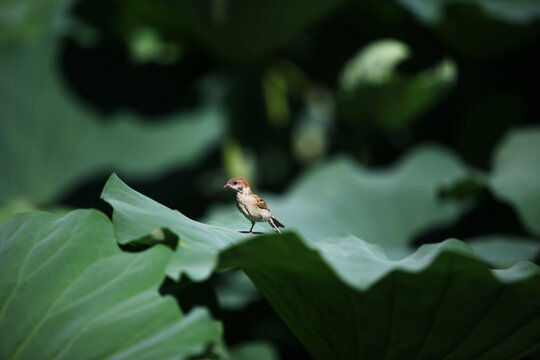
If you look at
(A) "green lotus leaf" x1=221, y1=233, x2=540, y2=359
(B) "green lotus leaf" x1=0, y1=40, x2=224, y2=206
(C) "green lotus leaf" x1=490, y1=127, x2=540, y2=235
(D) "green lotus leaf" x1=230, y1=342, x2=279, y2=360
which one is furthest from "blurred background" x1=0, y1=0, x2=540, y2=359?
(A) "green lotus leaf" x1=221, y1=233, x2=540, y2=359

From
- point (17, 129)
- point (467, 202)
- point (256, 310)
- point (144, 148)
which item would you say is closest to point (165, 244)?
point (256, 310)

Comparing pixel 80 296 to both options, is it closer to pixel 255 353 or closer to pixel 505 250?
pixel 255 353

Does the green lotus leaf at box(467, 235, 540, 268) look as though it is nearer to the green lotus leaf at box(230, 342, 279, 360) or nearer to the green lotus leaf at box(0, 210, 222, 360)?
the green lotus leaf at box(230, 342, 279, 360)

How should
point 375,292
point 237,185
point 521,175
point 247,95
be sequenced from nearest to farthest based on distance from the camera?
point 375,292, point 237,185, point 521,175, point 247,95

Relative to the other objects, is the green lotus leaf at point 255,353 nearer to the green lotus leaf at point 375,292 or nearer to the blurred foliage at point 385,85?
the green lotus leaf at point 375,292

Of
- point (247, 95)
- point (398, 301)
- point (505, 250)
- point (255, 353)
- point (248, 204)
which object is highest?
point (248, 204)

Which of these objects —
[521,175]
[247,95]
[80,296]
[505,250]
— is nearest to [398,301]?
[80,296]
